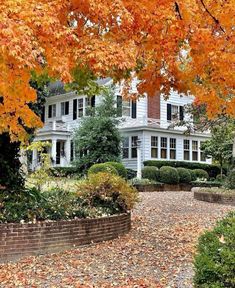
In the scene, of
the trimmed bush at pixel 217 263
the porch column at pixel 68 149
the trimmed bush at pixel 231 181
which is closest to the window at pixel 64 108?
the porch column at pixel 68 149

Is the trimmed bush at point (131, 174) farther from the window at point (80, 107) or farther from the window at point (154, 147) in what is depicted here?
the window at point (80, 107)

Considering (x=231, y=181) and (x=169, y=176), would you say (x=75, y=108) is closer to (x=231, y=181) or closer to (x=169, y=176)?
(x=169, y=176)

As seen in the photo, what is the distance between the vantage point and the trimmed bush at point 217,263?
4.35 m

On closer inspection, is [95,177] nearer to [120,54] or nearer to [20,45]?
[120,54]

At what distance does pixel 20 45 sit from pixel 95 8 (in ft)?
7.58

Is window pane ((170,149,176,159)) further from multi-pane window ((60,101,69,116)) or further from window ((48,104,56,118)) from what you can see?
window ((48,104,56,118))

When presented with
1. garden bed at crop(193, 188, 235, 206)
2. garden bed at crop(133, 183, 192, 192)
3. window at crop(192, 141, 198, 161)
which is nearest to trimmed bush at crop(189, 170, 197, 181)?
garden bed at crop(133, 183, 192, 192)

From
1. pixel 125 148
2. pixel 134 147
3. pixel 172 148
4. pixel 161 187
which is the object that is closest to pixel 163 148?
pixel 172 148

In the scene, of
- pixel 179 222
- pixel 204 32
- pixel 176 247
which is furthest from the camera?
pixel 179 222

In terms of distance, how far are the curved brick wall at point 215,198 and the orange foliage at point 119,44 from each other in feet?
23.5

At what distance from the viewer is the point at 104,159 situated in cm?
2989

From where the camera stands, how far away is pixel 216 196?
18.8 meters

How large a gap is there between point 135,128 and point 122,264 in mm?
26058

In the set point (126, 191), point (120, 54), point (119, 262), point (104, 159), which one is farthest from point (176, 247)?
point (104, 159)
